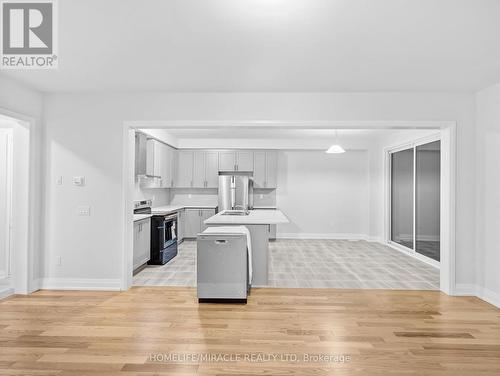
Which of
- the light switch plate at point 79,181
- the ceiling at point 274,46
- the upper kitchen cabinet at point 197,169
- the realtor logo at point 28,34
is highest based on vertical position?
the realtor logo at point 28,34

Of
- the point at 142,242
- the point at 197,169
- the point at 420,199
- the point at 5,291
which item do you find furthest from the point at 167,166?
the point at 420,199

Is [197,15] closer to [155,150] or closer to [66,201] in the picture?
[66,201]

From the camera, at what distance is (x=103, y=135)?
14.7ft

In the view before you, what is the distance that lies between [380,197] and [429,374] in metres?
6.25

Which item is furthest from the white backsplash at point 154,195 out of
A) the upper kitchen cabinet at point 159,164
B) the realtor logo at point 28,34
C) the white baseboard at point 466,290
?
the white baseboard at point 466,290

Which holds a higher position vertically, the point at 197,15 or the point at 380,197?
the point at 197,15

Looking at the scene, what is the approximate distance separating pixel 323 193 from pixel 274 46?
6.33 metres

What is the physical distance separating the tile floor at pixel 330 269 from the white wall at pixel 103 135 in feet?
2.81

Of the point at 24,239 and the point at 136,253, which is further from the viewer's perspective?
the point at 136,253

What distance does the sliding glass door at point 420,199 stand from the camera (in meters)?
6.26

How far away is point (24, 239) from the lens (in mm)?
4246

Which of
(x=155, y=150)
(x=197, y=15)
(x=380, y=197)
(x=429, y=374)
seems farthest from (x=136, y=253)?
(x=380, y=197)

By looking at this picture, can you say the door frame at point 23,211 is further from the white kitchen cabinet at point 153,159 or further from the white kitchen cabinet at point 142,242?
the white kitchen cabinet at point 153,159

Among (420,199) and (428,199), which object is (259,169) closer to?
(420,199)
